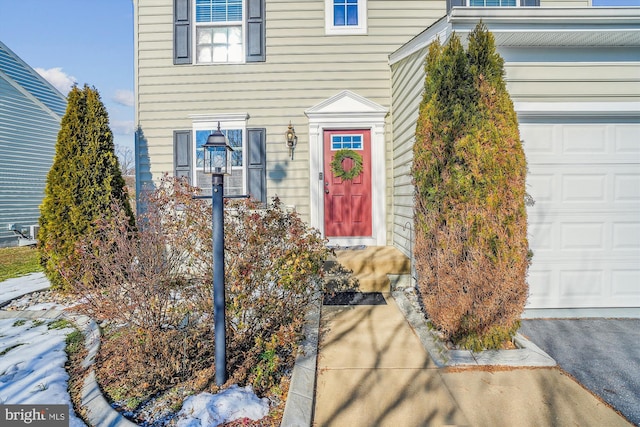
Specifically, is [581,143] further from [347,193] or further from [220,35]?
[220,35]

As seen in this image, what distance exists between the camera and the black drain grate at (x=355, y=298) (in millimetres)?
3880

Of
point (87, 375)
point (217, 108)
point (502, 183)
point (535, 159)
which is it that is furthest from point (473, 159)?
point (217, 108)

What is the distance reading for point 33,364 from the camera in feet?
8.43

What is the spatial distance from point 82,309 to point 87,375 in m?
0.49

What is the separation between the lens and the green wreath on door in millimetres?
5453

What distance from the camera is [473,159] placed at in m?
2.62

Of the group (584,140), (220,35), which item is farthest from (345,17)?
(584,140)

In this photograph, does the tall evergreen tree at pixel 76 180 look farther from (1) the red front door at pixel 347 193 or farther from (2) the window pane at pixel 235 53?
(1) the red front door at pixel 347 193

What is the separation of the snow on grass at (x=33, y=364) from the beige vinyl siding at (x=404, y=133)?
3.66 metres

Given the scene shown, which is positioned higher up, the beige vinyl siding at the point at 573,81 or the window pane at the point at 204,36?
the window pane at the point at 204,36

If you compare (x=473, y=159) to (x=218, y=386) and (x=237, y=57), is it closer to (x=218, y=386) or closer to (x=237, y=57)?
(x=218, y=386)

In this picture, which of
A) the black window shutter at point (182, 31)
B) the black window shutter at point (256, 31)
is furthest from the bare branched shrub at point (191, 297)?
the black window shutter at point (182, 31)

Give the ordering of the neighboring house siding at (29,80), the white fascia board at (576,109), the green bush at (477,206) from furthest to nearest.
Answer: the neighboring house siding at (29,80), the white fascia board at (576,109), the green bush at (477,206)

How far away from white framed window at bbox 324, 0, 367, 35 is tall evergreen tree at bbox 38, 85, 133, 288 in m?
3.81
